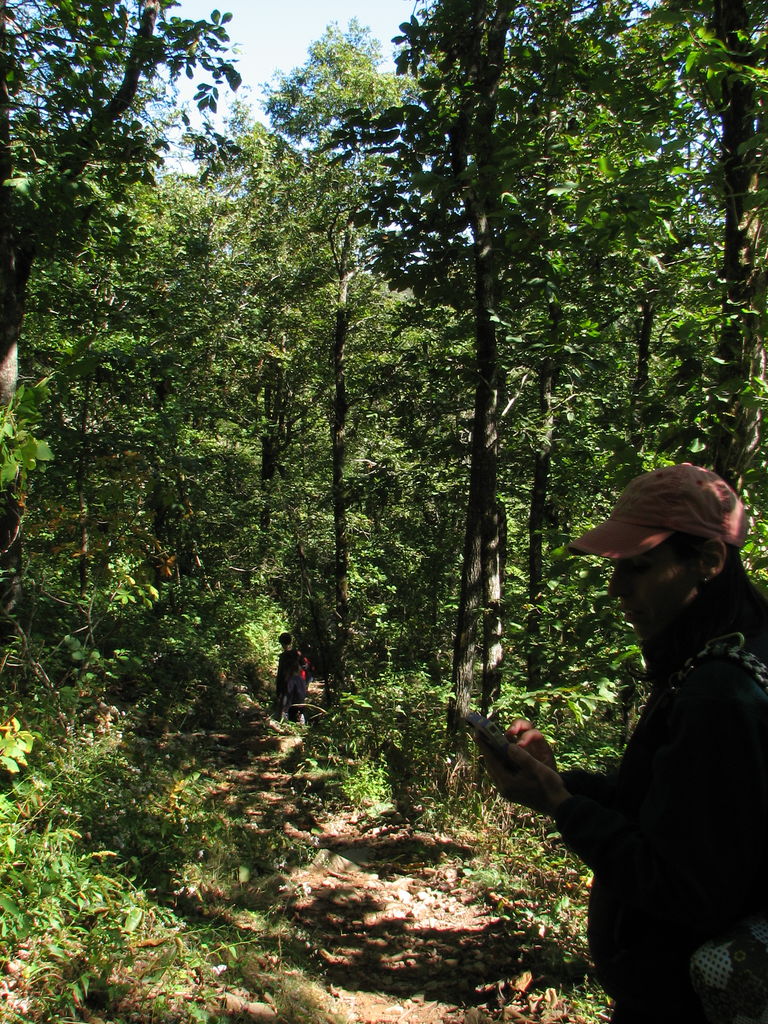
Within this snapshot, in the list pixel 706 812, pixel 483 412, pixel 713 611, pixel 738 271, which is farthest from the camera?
pixel 483 412

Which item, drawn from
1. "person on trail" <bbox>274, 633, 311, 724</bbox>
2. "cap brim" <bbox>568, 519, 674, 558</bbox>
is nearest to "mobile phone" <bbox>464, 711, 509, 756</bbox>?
"cap brim" <bbox>568, 519, 674, 558</bbox>

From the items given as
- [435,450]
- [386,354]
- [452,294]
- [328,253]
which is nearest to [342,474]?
[386,354]

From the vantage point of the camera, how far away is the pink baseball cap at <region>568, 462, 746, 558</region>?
1538 millimetres

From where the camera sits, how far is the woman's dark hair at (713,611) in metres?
1.50

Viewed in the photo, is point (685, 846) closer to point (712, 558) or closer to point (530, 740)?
point (712, 558)

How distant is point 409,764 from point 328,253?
11.4 metres

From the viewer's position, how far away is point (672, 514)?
62.0 inches

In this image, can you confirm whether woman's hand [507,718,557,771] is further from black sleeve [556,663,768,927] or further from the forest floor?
the forest floor

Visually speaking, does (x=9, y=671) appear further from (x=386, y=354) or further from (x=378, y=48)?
(x=378, y=48)

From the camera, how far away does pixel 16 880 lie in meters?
3.59

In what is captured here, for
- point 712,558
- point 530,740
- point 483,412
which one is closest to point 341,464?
point 483,412

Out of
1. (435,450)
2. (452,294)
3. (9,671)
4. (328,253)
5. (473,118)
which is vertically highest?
(328,253)

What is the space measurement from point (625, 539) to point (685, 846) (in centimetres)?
64

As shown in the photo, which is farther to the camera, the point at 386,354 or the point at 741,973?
the point at 386,354
